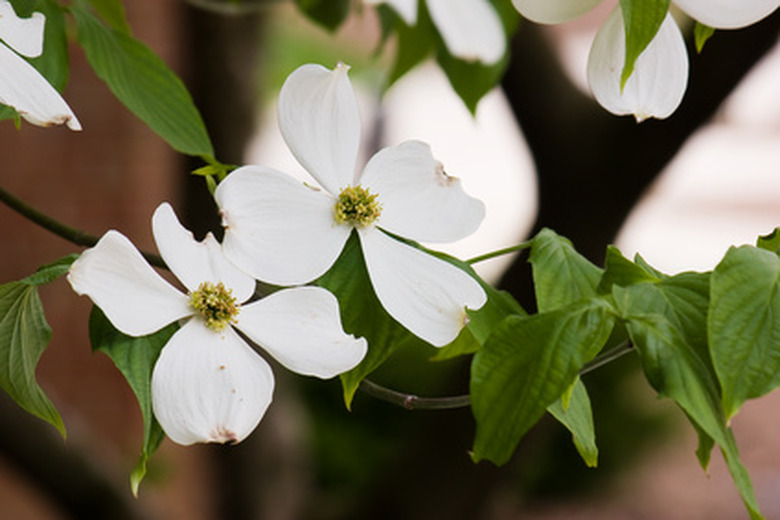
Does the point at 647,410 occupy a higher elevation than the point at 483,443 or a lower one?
lower

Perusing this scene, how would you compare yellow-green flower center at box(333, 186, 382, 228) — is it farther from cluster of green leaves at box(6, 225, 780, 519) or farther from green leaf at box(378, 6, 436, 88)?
green leaf at box(378, 6, 436, 88)

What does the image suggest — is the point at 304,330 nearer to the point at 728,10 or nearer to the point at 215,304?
the point at 215,304

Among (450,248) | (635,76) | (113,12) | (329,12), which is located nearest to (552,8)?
(635,76)

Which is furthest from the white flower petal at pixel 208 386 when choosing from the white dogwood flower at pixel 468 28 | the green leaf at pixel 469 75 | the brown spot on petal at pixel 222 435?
the green leaf at pixel 469 75

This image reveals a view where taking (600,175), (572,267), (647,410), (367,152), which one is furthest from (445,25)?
(367,152)

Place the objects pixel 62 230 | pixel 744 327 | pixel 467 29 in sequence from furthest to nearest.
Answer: pixel 467 29
pixel 62 230
pixel 744 327

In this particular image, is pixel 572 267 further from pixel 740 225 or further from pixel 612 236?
pixel 740 225
